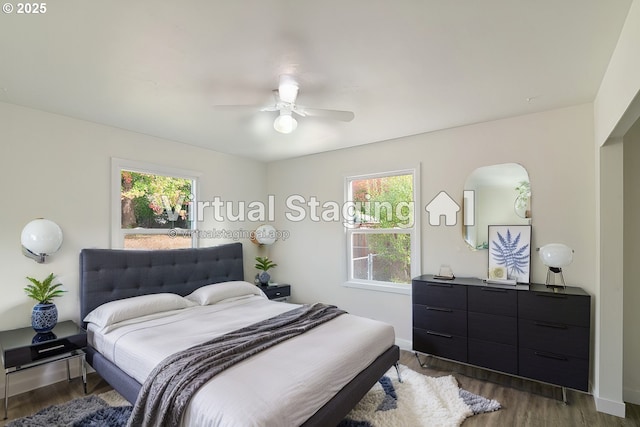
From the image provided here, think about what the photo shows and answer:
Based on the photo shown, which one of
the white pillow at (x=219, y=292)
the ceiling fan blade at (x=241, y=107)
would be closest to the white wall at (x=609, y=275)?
the ceiling fan blade at (x=241, y=107)

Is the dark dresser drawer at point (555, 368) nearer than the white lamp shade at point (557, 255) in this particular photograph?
Yes

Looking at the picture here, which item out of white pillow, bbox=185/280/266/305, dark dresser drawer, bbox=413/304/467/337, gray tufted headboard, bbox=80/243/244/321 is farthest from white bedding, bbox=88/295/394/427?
dark dresser drawer, bbox=413/304/467/337

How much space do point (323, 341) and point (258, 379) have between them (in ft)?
2.25

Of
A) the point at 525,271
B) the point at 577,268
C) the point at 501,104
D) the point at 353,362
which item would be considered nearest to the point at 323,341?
the point at 353,362

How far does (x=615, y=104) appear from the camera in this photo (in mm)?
1890

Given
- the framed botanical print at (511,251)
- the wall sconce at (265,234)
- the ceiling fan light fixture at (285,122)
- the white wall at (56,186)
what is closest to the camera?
the ceiling fan light fixture at (285,122)

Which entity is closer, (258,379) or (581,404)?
(258,379)

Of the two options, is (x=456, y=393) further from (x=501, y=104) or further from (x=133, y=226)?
(x=133, y=226)

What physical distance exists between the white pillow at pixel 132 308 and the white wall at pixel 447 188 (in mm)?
1927

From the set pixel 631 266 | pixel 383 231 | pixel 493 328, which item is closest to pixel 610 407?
pixel 493 328

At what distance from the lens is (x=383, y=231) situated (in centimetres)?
397

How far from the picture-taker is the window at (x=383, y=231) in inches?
148

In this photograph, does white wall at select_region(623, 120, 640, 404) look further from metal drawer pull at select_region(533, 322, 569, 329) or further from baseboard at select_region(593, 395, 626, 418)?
metal drawer pull at select_region(533, 322, 569, 329)

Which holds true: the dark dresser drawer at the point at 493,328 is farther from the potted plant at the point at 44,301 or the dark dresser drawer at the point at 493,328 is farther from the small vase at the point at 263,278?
the potted plant at the point at 44,301
